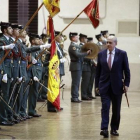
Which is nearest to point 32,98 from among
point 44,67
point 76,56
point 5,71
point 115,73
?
point 5,71

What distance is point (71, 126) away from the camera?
418 inches

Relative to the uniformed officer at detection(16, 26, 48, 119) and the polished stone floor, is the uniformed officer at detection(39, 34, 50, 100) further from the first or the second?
the uniformed officer at detection(16, 26, 48, 119)

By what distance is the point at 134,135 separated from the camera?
31.3ft

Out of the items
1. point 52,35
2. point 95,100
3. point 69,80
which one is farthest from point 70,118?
point 69,80

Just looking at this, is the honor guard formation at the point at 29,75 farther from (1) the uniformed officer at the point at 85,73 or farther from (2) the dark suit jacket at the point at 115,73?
(1) the uniformed officer at the point at 85,73

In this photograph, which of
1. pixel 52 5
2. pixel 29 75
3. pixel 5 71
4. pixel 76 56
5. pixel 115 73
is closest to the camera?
pixel 115 73

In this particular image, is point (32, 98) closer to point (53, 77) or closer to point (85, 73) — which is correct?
point (53, 77)

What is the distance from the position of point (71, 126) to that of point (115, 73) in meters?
1.73

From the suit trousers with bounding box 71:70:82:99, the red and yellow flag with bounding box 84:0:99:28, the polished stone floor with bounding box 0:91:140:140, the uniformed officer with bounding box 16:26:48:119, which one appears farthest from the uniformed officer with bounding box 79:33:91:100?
the uniformed officer with bounding box 16:26:48:119

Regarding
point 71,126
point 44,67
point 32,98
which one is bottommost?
point 71,126

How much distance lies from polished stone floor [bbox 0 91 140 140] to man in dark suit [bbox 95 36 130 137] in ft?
1.43

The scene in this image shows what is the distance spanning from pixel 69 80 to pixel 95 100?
Result: 479 cm

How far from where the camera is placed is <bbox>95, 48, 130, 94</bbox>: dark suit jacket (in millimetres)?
9375

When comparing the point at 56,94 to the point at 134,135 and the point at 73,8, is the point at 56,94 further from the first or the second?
the point at 73,8
